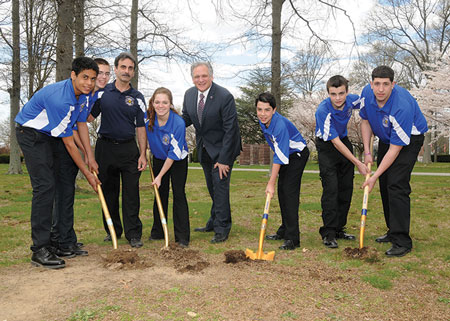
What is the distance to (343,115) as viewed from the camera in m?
4.79

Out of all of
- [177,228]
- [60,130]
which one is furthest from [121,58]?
[177,228]

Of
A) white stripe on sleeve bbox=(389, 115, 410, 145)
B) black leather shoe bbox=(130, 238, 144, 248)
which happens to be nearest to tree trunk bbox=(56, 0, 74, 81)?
black leather shoe bbox=(130, 238, 144, 248)

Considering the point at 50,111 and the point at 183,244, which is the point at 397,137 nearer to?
the point at 183,244

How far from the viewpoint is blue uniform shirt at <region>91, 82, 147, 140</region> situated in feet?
15.1

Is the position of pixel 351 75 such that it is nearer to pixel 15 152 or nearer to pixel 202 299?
pixel 15 152

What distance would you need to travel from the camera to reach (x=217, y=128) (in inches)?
204

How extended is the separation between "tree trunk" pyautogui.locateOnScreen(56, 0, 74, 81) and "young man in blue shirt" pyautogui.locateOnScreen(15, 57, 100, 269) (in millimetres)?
5822

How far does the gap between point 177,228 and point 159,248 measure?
32 centimetres

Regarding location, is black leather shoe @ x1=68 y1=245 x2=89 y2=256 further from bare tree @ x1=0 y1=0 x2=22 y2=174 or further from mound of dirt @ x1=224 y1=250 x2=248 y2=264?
bare tree @ x1=0 y1=0 x2=22 y2=174

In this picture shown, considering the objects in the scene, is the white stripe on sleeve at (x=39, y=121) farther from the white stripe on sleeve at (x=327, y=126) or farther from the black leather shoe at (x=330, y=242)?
the black leather shoe at (x=330, y=242)

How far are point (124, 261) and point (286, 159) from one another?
2.10 m

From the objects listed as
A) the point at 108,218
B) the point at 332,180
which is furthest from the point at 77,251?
the point at 332,180

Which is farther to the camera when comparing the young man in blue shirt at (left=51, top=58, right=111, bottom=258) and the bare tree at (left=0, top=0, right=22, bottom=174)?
the bare tree at (left=0, top=0, right=22, bottom=174)

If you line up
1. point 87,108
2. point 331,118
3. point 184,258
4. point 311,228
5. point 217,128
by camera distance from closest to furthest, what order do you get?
point 184,258 → point 87,108 → point 331,118 → point 217,128 → point 311,228
